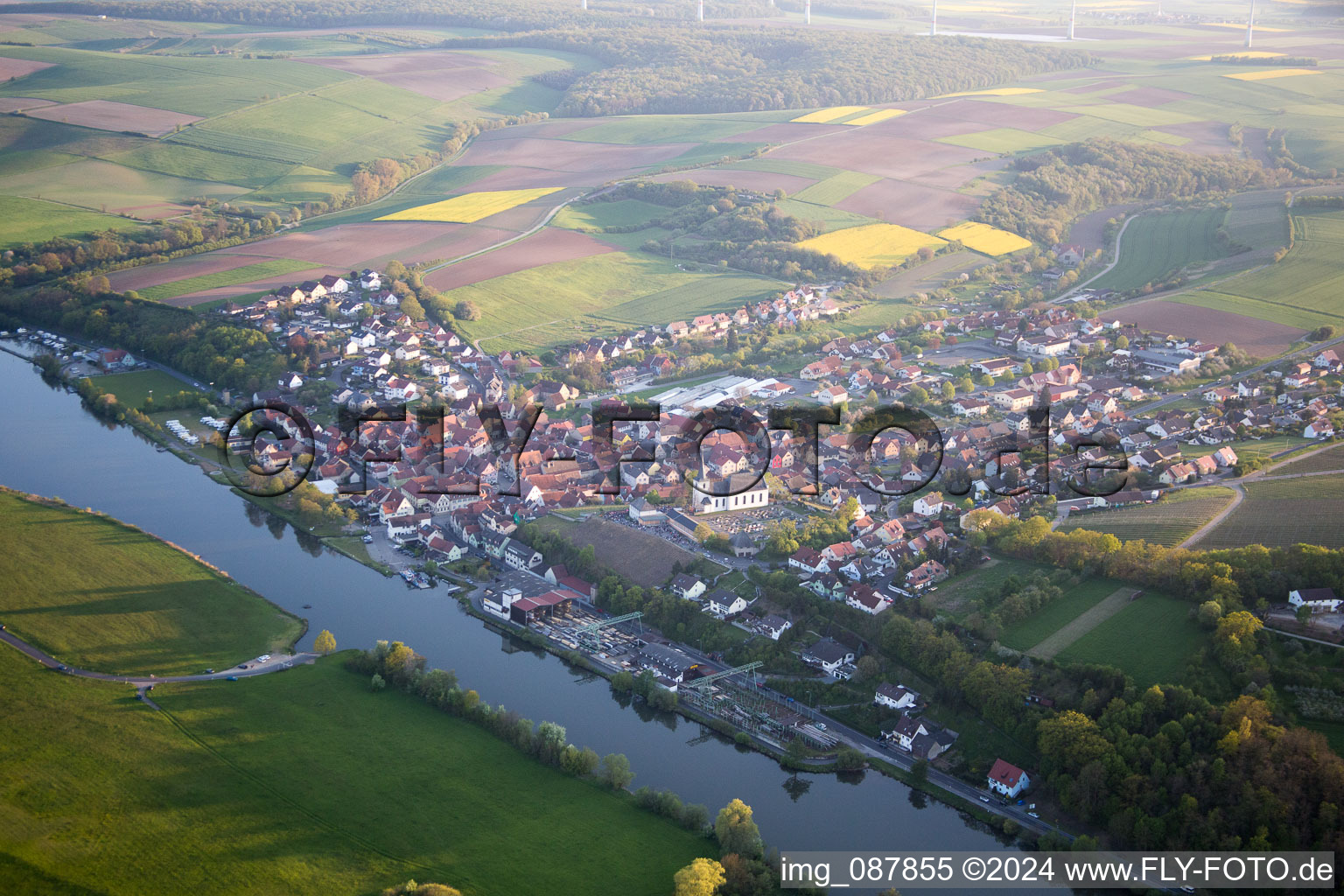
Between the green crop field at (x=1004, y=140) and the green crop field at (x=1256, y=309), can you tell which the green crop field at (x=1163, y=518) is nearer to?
the green crop field at (x=1256, y=309)

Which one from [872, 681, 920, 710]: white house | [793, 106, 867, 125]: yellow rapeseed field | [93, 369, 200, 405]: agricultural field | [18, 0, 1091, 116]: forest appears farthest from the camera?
[18, 0, 1091, 116]: forest

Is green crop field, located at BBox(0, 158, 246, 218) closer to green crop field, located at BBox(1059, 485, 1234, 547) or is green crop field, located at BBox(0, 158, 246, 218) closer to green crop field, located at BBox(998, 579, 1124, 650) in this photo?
green crop field, located at BBox(1059, 485, 1234, 547)

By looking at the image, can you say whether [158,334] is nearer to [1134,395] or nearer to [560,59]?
[1134,395]

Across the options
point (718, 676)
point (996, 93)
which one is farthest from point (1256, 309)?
point (996, 93)

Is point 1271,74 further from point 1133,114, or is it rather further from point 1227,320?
point 1227,320

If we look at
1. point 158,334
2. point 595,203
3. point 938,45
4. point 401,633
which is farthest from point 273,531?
point 938,45

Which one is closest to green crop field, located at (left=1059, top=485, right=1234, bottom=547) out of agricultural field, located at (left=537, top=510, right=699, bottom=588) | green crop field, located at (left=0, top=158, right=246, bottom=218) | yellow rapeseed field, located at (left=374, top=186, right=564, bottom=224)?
agricultural field, located at (left=537, top=510, right=699, bottom=588)

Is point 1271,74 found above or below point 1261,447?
above
